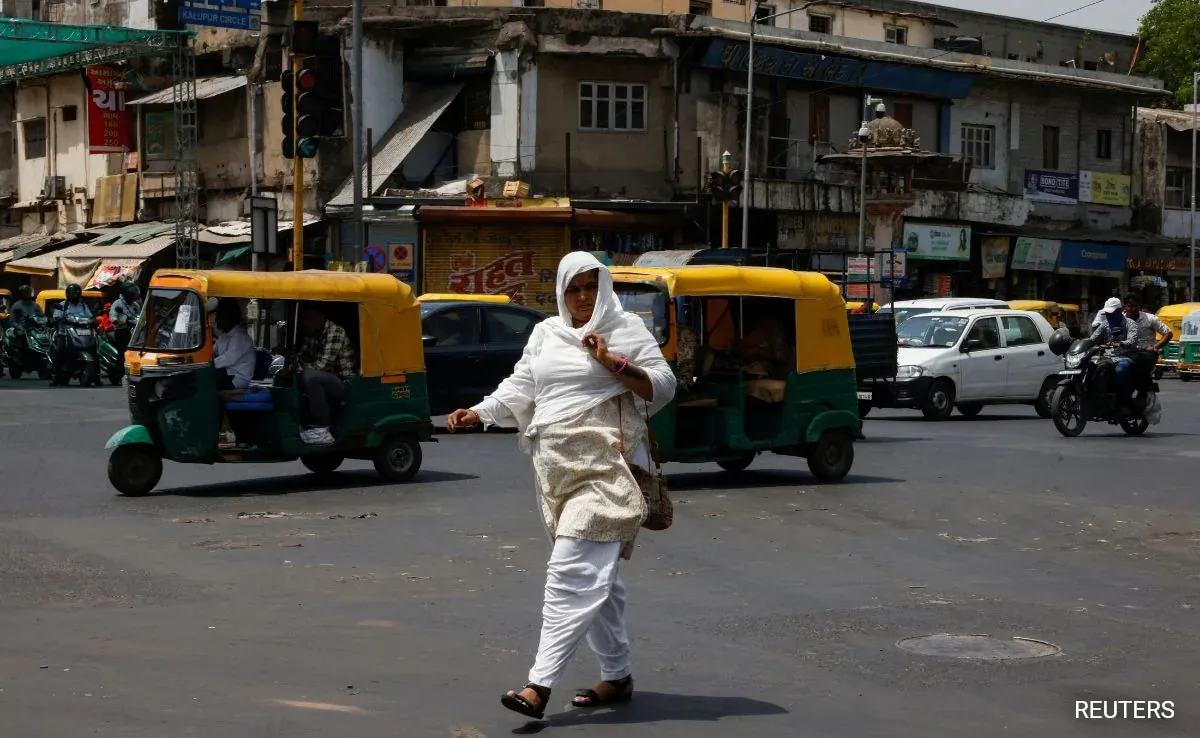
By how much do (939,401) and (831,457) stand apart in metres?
9.51

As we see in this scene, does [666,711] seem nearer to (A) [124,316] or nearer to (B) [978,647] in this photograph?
(B) [978,647]

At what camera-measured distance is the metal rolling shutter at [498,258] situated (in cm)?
3966

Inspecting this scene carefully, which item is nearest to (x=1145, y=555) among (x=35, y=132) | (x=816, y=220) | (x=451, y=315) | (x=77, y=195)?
(x=451, y=315)

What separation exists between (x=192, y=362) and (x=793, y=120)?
32.6m

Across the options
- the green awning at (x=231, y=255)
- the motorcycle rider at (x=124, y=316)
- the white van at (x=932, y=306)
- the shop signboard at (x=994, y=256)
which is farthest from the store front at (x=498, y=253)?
the shop signboard at (x=994, y=256)

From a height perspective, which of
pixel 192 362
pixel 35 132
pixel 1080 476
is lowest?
pixel 1080 476

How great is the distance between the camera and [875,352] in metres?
20.6

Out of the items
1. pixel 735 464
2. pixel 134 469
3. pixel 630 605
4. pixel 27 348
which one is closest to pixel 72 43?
pixel 27 348

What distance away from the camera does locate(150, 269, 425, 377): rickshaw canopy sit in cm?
1393

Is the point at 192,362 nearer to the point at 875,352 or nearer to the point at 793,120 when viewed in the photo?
the point at 875,352

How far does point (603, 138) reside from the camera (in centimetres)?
4184

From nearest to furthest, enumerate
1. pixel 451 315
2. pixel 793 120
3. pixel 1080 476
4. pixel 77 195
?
pixel 1080 476 < pixel 451 315 < pixel 793 120 < pixel 77 195

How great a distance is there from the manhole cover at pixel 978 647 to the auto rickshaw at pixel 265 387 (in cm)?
768

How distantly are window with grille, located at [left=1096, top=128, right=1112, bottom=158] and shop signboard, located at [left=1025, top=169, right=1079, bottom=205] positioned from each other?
1824mm
